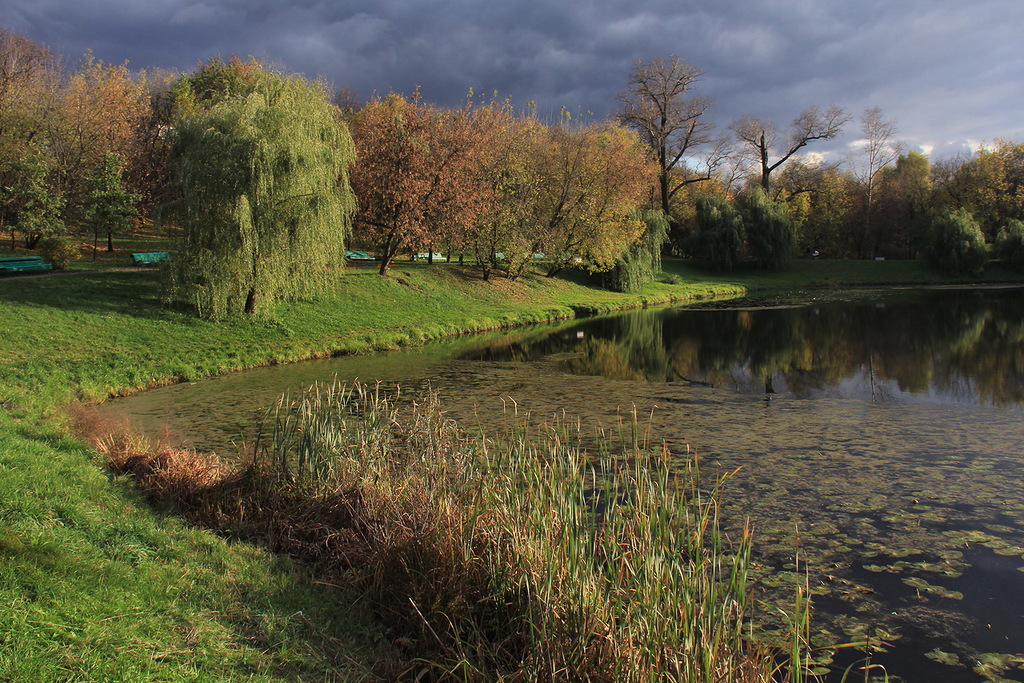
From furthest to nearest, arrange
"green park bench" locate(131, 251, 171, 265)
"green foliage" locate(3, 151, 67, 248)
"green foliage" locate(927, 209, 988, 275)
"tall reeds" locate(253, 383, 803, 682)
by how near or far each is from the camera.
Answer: "green foliage" locate(927, 209, 988, 275), "green park bench" locate(131, 251, 171, 265), "green foliage" locate(3, 151, 67, 248), "tall reeds" locate(253, 383, 803, 682)

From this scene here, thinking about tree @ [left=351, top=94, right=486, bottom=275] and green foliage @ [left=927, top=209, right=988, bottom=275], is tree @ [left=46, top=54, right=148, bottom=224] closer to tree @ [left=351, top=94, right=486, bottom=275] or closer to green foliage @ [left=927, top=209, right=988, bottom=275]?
tree @ [left=351, top=94, right=486, bottom=275]

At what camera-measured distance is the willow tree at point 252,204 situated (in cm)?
2089

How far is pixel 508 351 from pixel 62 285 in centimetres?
1449

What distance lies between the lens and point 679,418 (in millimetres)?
13031

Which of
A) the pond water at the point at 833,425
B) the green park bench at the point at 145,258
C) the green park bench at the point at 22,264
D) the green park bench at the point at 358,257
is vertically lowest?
the pond water at the point at 833,425

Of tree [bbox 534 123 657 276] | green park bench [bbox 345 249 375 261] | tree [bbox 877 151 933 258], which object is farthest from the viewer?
tree [bbox 877 151 933 258]

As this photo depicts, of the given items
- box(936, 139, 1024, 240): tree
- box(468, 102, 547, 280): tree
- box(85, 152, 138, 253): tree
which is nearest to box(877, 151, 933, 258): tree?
box(936, 139, 1024, 240): tree

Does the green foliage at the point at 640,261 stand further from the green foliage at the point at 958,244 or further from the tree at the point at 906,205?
the tree at the point at 906,205

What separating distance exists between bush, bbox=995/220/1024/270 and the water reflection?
22.7 meters

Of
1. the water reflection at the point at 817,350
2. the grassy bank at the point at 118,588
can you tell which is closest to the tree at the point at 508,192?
the water reflection at the point at 817,350

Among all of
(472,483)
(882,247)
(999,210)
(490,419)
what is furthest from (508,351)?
(882,247)

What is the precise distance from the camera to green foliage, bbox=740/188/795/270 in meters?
55.8

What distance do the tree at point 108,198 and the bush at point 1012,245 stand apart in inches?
2441

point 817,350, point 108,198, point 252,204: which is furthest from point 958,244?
point 108,198
